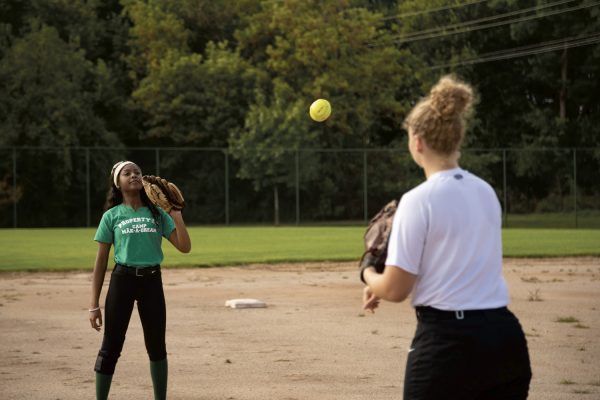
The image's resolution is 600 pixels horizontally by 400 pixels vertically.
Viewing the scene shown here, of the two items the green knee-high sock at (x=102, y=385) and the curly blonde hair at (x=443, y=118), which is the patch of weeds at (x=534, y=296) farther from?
the curly blonde hair at (x=443, y=118)

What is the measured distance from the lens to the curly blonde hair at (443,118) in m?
3.49

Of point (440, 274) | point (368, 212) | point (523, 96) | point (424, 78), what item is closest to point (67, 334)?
point (440, 274)

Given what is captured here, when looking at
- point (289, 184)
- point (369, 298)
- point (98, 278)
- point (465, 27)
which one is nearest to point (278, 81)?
point (289, 184)

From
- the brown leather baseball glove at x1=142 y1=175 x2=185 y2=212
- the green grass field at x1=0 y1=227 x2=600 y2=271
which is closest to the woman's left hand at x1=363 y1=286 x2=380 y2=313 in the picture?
the brown leather baseball glove at x1=142 y1=175 x2=185 y2=212

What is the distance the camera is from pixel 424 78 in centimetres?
4897

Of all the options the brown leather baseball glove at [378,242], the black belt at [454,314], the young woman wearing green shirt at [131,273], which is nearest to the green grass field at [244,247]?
the young woman wearing green shirt at [131,273]

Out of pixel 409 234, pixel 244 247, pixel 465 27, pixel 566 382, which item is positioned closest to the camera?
pixel 409 234

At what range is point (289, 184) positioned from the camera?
127 feet

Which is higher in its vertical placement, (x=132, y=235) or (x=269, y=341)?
(x=132, y=235)

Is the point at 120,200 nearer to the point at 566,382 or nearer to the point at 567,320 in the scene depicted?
the point at 566,382

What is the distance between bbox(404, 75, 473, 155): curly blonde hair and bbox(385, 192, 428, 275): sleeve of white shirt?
0.22 meters

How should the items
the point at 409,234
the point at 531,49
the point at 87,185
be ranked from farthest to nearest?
the point at 531,49, the point at 87,185, the point at 409,234

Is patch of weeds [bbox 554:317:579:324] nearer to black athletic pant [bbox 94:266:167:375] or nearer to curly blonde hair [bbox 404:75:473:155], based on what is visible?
black athletic pant [bbox 94:266:167:375]

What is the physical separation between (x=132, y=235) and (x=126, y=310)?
494 mm
